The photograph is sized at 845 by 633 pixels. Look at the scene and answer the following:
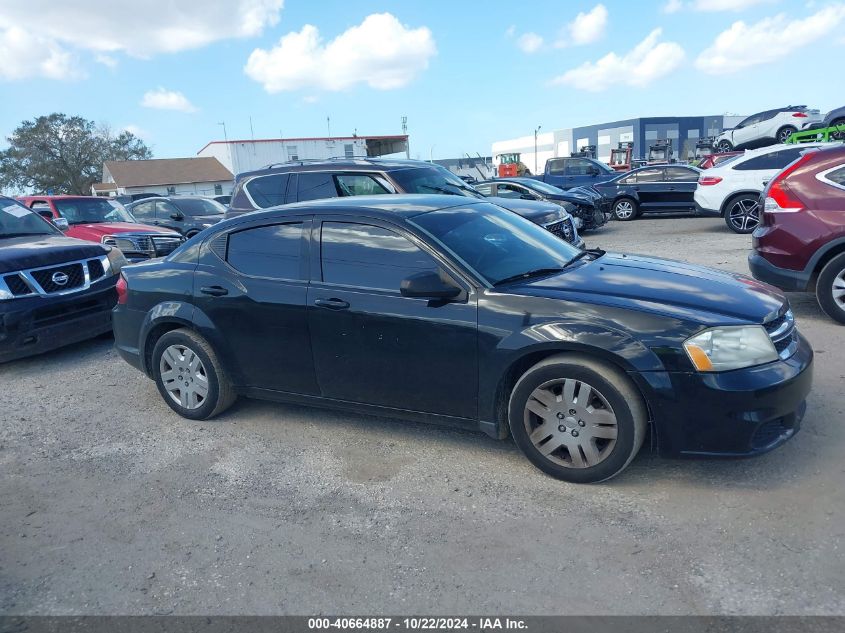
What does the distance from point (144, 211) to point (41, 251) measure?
27.5 ft

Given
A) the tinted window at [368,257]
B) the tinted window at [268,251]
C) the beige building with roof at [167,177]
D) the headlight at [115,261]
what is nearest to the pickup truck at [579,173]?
the headlight at [115,261]

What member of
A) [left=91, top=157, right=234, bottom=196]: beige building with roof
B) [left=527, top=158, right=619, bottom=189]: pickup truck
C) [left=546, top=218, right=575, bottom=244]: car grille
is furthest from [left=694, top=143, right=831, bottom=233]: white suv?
[left=91, top=157, right=234, bottom=196]: beige building with roof

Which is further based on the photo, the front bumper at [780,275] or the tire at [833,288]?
the front bumper at [780,275]

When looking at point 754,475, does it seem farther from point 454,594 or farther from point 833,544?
point 454,594

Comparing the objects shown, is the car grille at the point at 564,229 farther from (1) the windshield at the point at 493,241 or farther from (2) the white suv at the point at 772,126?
(2) the white suv at the point at 772,126

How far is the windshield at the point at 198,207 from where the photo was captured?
14.4m

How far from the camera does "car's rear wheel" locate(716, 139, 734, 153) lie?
30.4 m

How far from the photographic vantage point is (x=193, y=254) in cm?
488

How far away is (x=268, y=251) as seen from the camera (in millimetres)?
4547

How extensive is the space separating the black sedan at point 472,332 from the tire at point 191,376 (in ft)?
0.04

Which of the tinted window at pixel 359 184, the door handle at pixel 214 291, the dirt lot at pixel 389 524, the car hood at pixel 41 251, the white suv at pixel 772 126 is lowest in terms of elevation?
the dirt lot at pixel 389 524

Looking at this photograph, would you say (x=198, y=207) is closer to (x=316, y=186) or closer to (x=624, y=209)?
(x=316, y=186)

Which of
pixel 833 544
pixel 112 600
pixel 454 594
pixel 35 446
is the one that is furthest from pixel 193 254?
pixel 833 544

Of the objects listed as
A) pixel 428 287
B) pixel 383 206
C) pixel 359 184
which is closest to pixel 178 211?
pixel 359 184
